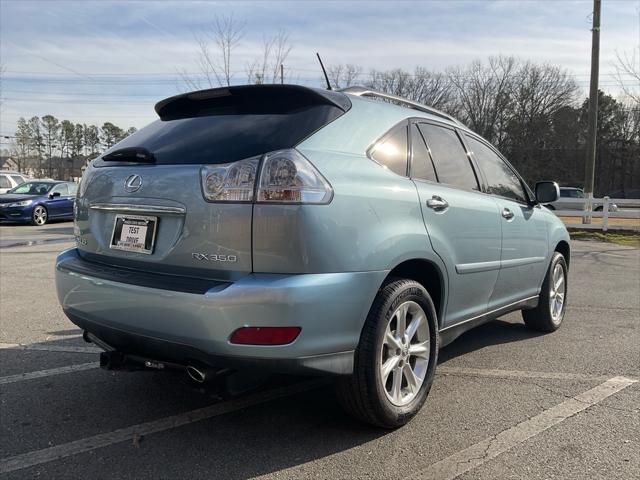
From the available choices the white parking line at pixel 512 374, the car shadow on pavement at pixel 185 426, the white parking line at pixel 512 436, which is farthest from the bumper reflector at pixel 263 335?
the white parking line at pixel 512 374

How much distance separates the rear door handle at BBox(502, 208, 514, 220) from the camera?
159 inches

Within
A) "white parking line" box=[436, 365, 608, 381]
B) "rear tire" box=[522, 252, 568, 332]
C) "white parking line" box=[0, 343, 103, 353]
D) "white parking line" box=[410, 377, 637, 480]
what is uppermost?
"rear tire" box=[522, 252, 568, 332]

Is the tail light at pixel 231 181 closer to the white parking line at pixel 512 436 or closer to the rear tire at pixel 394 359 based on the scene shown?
the rear tire at pixel 394 359

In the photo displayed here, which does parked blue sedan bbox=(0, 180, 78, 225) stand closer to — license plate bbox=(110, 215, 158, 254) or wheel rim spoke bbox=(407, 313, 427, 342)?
license plate bbox=(110, 215, 158, 254)

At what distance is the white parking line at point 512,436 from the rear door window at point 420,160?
1.52 metres

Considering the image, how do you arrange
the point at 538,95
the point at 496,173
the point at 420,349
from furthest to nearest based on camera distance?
1. the point at 538,95
2. the point at 496,173
3. the point at 420,349

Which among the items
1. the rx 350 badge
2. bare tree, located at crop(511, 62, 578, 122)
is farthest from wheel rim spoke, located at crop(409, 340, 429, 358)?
bare tree, located at crop(511, 62, 578, 122)

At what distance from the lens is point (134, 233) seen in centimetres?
274

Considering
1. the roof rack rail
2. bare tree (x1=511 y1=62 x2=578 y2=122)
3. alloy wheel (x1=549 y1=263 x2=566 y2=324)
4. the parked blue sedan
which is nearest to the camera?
the roof rack rail

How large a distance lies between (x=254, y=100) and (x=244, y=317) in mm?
1224

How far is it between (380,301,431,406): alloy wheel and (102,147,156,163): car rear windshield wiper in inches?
60.4

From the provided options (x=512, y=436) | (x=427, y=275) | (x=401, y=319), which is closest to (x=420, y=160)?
(x=427, y=275)

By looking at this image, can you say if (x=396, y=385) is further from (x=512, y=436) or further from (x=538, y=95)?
(x=538, y=95)

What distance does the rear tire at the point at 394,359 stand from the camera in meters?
2.69
